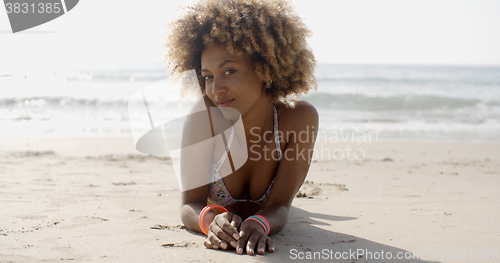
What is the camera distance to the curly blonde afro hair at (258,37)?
255 centimetres

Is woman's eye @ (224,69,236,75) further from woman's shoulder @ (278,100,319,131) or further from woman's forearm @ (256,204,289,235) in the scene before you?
woman's forearm @ (256,204,289,235)

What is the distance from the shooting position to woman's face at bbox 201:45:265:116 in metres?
2.47

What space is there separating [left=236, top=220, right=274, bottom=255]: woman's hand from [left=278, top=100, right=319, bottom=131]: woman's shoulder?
0.83 meters

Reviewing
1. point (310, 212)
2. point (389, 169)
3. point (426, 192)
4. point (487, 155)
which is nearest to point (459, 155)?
point (487, 155)

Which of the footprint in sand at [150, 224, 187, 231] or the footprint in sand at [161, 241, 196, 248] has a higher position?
the footprint in sand at [161, 241, 196, 248]

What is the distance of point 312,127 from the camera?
2.77 meters

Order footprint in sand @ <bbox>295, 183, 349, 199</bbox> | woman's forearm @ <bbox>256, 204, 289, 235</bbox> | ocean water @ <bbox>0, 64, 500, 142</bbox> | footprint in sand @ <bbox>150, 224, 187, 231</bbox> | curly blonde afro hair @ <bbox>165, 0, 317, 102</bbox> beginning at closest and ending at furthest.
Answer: woman's forearm @ <bbox>256, 204, 289, 235</bbox>
curly blonde afro hair @ <bbox>165, 0, 317, 102</bbox>
footprint in sand @ <bbox>150, 224, 187, 231</bbox>
footprint in sand @ <bbox>295, 183, 349, 199</bbox>
ocean water @ <bbox>0, 64, 500, 142</bbox>

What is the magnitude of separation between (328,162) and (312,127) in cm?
304

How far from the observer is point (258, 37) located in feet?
8.52

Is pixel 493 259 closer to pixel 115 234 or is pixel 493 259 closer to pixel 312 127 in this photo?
pixel 312 127

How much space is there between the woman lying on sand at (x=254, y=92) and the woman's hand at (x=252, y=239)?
0.10 meters

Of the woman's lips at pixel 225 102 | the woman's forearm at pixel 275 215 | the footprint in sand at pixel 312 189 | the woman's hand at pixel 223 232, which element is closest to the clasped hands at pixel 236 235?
the woman's hand at pixel 223 232

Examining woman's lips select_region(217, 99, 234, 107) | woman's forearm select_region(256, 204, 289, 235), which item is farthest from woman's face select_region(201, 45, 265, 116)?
woman's forearm select_region(256, 204, 289, 235)

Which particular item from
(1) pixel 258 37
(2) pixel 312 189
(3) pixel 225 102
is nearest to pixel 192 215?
(3) pixel 225 102
